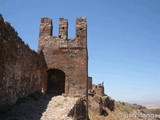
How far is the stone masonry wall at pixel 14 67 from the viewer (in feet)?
26.0

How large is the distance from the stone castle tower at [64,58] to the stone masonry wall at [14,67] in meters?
1.64

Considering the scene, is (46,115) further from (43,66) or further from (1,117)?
(43,66)

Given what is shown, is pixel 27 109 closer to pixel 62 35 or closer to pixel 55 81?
pixel 55 81

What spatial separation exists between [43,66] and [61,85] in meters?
1.75

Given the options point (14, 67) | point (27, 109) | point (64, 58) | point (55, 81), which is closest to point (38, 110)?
point (27, 109)

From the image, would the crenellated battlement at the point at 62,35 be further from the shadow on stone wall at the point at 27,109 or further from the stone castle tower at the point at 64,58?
the shadow on stone wall at the point at 27,109

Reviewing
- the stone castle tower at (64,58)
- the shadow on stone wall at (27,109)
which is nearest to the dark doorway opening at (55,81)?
the stone castle tower at (64,58)

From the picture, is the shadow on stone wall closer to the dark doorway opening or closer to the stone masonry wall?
the stone masonry wall

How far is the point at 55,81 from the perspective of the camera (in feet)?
47.6

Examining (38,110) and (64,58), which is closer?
(38,110)

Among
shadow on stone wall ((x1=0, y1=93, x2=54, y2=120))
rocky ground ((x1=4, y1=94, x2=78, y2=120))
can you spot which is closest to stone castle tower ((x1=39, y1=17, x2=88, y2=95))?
rocky ground ((x1=4, y1=94, x2=78, y2=120))

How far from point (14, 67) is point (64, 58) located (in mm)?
4966

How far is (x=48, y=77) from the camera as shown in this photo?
14422 mm

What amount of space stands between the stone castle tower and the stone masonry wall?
1.64 metres
